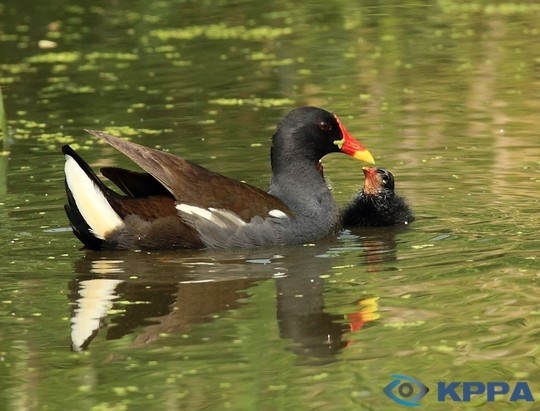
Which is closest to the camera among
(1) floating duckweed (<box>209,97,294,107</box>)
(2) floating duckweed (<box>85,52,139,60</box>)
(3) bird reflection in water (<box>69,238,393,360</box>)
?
(3) bird reflection in water (<box>69,238,393,360</box>)

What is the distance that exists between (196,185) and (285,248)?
2.05 feet

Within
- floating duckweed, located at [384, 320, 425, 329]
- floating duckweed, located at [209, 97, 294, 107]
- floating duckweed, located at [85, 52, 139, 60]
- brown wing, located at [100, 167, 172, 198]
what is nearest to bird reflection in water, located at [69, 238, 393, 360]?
floating duckweed, located at [384, 320, 425, 329]

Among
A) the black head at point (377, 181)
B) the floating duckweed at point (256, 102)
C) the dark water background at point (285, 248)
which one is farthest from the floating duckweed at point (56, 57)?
the black head at point (377, 181)

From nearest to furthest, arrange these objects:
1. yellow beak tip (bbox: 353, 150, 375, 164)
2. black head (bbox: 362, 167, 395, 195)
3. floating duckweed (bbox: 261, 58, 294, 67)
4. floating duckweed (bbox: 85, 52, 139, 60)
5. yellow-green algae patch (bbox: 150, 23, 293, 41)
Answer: yellow beak tip (bbox: 353, 150, 375, 164) < black head (bbox: 362, 167, 395, 195) < floating duckweed (bbox: 261, 58, 294, 67) < floating duckweed (bbox: 85, 52, 139, 60) < yellow-green algae patch (bbox: 150, 23, 293, 41)

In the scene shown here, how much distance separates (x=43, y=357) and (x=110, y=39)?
10317 millimetres

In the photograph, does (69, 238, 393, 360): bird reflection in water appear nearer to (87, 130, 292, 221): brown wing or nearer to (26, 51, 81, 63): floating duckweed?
(87, 130, 292, 221): brown wing

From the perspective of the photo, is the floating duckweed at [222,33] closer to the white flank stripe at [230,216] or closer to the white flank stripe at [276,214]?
the white flank stripe at [276,214]

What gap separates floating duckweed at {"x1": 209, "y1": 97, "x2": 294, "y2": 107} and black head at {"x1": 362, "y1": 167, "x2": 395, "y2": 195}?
321 centimetres

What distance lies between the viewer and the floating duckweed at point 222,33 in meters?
15.6

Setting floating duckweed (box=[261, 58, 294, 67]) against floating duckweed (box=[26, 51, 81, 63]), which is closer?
floating duckweed (box=[261, 58, 294, 67])

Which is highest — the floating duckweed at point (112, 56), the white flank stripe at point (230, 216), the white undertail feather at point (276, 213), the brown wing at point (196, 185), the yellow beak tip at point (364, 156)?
the brown wing at point (196, 185)

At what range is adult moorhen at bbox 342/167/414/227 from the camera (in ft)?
28.0

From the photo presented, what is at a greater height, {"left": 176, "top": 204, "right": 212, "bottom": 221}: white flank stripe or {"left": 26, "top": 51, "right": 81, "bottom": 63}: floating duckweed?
{"left": 176, "top": 204, "right": 212, "bottom": 221}: white flank stripe

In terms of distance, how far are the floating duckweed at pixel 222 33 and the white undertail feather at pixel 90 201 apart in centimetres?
802
